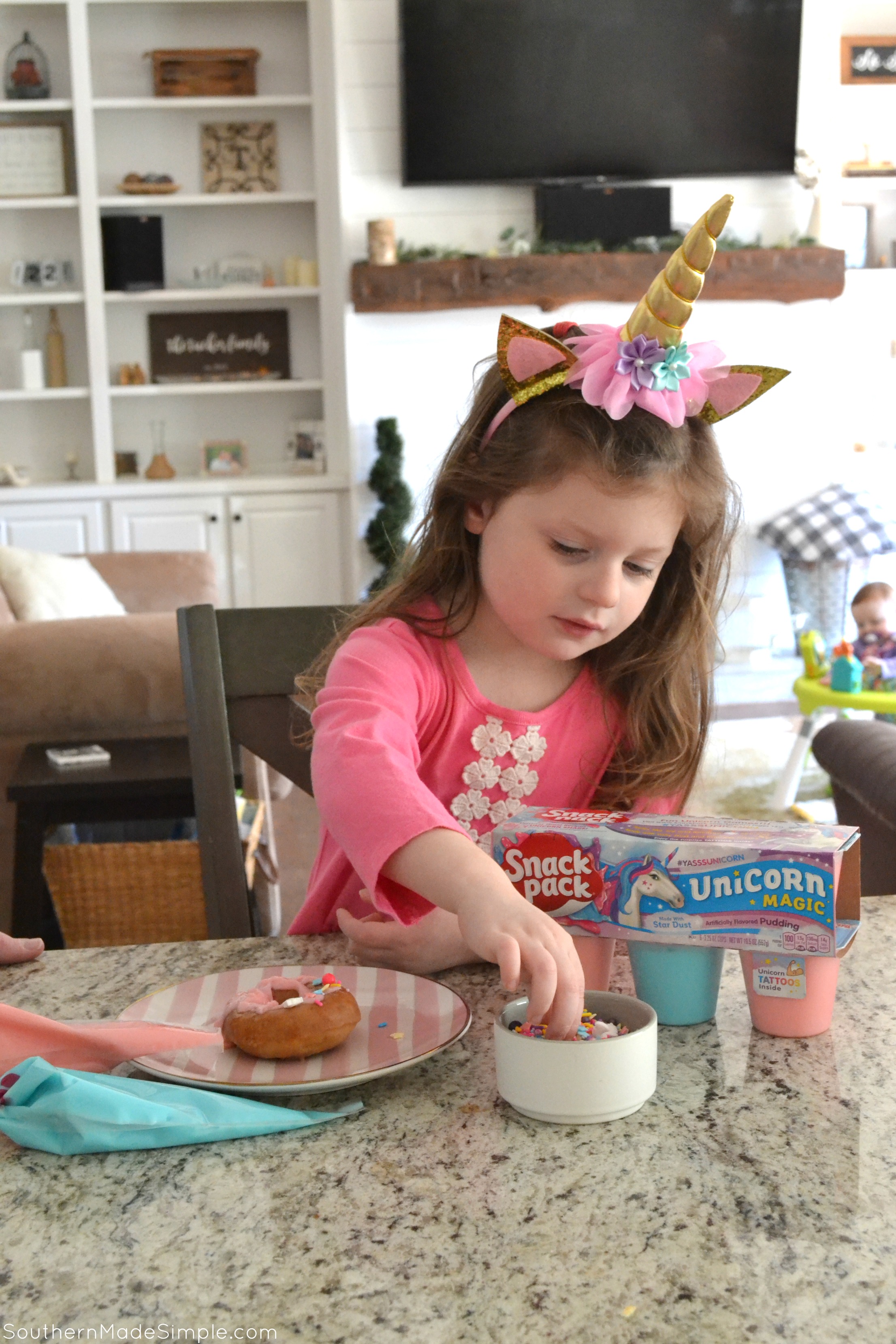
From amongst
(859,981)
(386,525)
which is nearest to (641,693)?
(859,981)

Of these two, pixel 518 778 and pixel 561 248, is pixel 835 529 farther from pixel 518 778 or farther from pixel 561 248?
pixel 518 778

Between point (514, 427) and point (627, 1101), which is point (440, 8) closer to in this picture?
point (514, 427)

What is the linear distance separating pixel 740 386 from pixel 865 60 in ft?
17.1

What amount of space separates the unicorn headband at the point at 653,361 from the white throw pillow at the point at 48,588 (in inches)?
91.6

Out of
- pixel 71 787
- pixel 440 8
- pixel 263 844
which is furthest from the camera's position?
pixel 440 8

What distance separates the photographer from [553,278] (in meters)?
4.75

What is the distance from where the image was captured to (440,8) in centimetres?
468

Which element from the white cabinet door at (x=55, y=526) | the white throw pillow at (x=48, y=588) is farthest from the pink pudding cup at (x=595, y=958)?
the white cabinet door at (x=55, y=526)

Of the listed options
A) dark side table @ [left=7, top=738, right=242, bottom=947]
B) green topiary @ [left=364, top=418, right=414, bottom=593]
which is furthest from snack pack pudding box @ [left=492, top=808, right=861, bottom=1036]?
green topiary @ [left=364, top=418, right=414, bottom=593]

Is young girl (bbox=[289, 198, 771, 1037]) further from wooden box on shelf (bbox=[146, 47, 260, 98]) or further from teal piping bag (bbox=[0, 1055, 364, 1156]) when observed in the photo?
wooden box on shelf (bbox=[146, 47, 260, 98])

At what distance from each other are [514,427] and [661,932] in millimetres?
446

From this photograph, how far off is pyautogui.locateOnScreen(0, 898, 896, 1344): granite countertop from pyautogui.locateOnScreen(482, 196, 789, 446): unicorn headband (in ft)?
1.35

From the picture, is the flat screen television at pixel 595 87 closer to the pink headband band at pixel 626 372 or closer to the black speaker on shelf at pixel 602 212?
the black speaker on shelf at pixel 602 212

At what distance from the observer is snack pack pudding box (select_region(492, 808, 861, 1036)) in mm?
630
